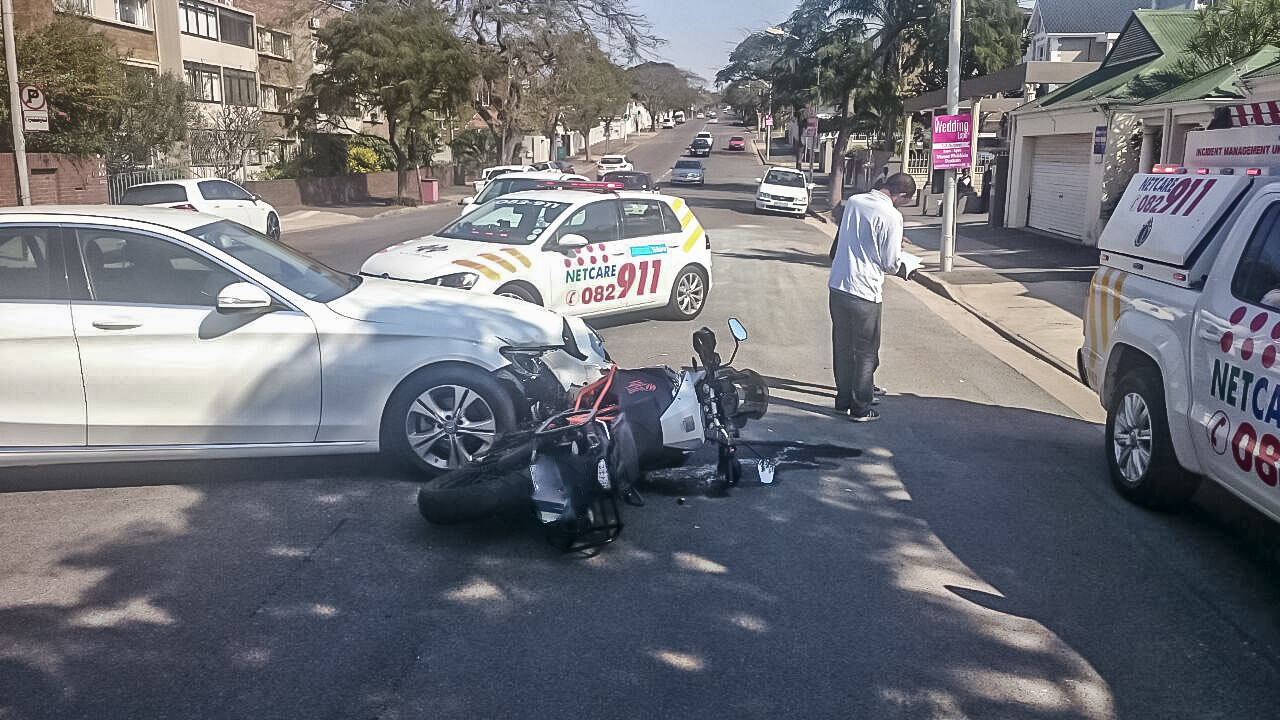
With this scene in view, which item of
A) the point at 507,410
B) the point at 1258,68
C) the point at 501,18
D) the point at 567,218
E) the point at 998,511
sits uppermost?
the point at 501,18

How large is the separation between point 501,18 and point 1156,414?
3934cm

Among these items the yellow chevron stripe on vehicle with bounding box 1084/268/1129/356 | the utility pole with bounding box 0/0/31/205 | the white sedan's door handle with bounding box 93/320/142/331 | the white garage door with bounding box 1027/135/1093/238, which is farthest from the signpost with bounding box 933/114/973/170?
the utility pole with bounding box 0/0/31/205

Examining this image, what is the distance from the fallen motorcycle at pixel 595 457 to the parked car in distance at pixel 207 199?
16.1 m

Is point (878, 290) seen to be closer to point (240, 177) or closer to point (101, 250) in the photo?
point (101, 250)

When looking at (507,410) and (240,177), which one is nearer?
(507,410)

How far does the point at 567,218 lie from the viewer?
1130 cm

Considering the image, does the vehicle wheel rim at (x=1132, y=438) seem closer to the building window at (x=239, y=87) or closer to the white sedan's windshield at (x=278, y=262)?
the white sedan's windshield at (x=278, y=262)

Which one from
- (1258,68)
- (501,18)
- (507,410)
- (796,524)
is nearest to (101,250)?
(507,410)

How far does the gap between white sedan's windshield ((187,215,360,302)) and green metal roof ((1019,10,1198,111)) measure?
17.8 m

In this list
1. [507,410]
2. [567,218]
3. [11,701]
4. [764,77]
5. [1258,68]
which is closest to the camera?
[11,701]

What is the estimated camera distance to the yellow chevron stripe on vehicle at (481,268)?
10336mm

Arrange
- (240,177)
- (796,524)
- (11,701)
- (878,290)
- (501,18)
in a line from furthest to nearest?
1. (501,18)
2. (240,177)
3. (878,290)
4. (796,524)
5. (11,701)

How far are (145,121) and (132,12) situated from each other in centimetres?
885

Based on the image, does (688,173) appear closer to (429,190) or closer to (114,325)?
(429,190)
